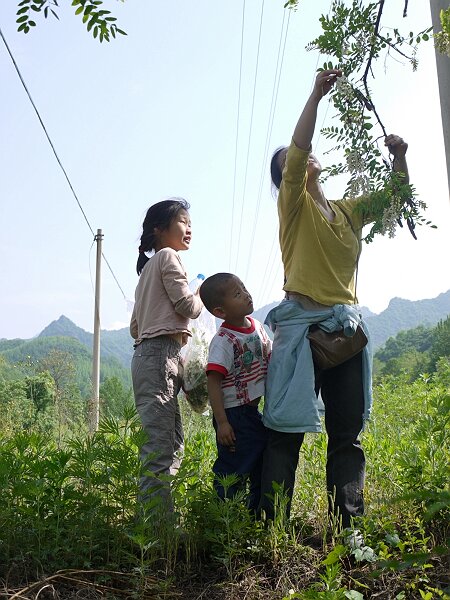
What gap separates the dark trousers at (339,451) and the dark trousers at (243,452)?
0.27 feet

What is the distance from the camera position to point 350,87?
2.49 meters

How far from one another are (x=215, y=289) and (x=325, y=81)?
3.59 ft

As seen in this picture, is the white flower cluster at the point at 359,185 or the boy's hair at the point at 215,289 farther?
the boy's hair at the point at 215,289

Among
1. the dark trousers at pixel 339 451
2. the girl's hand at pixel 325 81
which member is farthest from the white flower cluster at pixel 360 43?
the dark trousers at pixel 339 451

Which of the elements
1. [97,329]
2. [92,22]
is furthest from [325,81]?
A: [97,329]

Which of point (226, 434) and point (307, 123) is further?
point (226, 434)

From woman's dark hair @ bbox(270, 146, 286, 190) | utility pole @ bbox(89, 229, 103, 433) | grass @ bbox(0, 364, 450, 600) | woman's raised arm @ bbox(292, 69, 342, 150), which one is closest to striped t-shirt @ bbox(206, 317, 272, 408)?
grass @ bbox(0, 364, 450, 600)

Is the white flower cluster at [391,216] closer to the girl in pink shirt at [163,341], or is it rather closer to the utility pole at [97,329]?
the girl in pink shirt at [163,341]

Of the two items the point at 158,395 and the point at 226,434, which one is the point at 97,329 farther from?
the point at 226,434

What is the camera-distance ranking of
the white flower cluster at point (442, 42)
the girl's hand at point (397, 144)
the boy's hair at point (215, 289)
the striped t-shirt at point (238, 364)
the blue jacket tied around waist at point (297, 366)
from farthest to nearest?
the boy's hair at point (215, 289), the striped t-shirt at point (238, 364), the girl's hand at point (397, 144), the blue jacket tied around waist at point (297, 366), the white flower cluster at point (442, 42)

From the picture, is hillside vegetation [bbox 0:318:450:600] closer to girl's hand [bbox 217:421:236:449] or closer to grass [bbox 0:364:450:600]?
grass [bbox 0:364:450:600]

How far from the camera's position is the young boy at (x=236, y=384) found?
3.00 meters

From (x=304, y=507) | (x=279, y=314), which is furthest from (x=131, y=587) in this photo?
(x=279, y=314)

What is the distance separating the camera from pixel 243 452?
3018 millimetres
